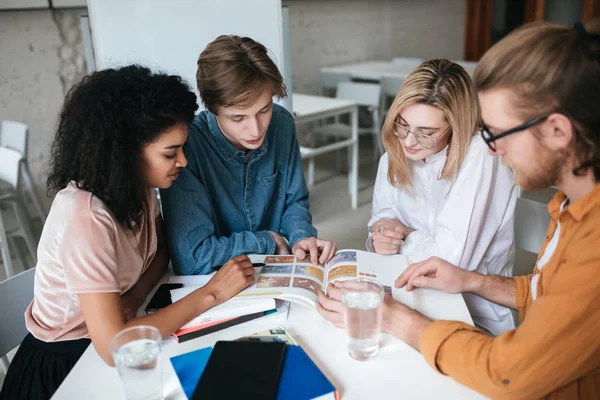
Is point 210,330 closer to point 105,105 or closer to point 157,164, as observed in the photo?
point 157,164

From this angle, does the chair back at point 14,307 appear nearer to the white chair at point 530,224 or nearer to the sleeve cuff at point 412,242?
the sleeve cuff at point 412,242

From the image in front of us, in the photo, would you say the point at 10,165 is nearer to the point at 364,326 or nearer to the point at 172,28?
the point at 172,28

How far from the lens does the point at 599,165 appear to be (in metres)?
0.86

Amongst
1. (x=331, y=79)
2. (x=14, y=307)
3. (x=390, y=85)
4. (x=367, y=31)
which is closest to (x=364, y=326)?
(x=14, y=307)

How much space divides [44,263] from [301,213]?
2.59 ft

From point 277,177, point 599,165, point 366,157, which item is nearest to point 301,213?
point 277,177

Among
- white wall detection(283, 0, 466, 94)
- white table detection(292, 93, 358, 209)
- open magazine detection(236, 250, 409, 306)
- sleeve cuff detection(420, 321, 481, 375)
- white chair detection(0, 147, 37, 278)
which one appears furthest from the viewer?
white wall detection(283, 0, 466, 94)

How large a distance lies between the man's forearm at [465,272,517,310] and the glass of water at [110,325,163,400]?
0.75 metres

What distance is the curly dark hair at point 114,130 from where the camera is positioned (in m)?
1.07

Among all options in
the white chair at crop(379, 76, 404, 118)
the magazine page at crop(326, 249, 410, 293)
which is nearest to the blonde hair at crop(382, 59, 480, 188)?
the magazine page at crop(326, 249, 410, 293)

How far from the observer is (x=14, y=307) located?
131 centimetres

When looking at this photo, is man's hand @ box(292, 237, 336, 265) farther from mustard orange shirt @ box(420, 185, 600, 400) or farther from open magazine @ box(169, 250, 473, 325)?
mustard orange shirt @ box(420, 185, 600, 400)

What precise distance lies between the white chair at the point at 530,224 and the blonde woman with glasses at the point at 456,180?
0.13 meters

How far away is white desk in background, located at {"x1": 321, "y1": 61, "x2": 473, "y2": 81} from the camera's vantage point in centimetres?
491
